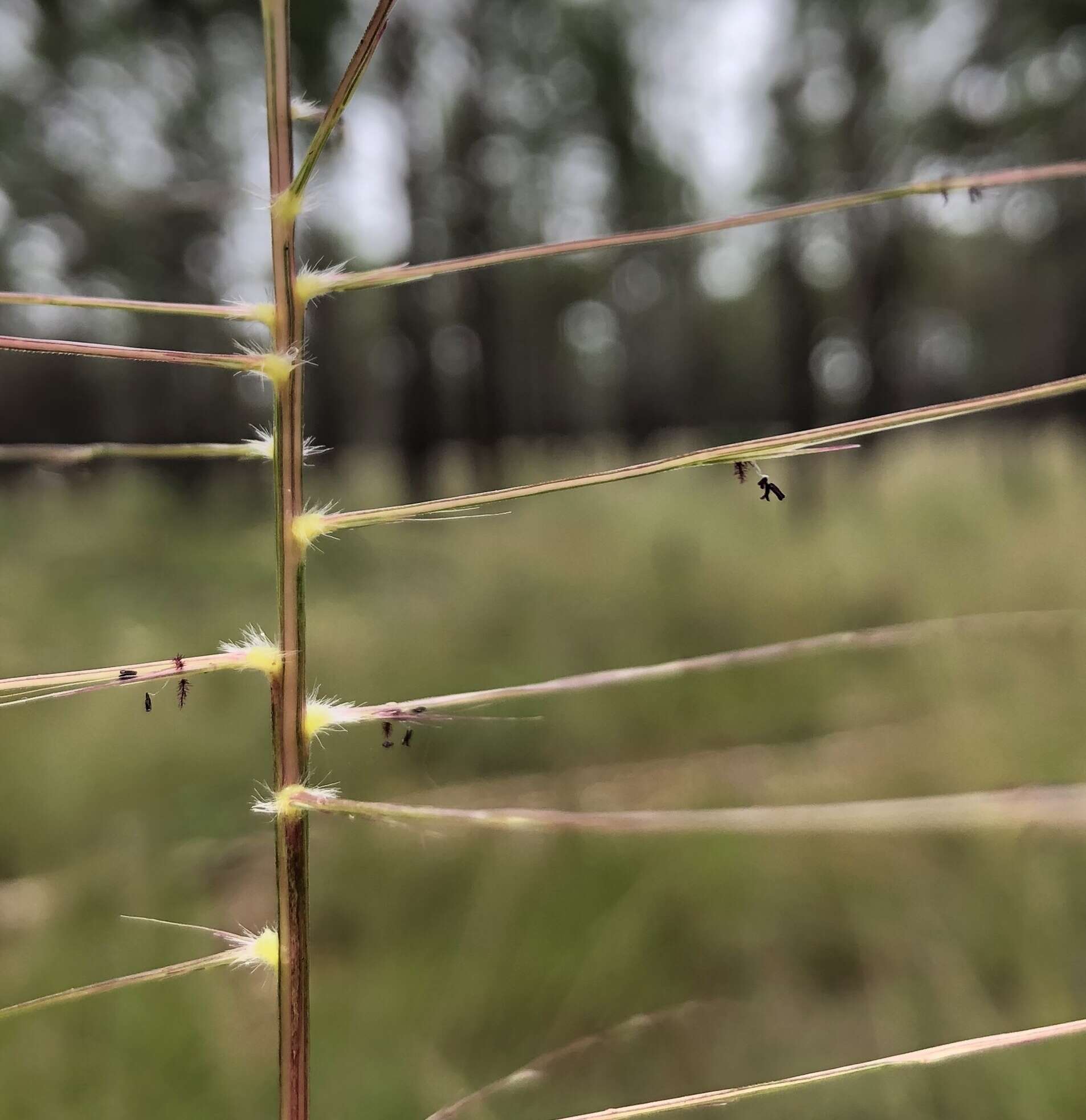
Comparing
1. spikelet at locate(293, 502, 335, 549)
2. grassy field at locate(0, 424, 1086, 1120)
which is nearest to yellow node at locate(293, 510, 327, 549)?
spikelet at locate(293, 502, 335, 549)

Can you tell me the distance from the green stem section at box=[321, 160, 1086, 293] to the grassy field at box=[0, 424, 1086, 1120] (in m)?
0.25

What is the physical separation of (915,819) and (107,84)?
9.92 feet

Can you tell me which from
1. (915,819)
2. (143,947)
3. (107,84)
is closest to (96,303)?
(915,819)

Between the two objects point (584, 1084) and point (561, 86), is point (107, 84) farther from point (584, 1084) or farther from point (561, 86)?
point (584, 1084)

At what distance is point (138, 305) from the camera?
0.16 m

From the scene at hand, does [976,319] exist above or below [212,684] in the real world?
above

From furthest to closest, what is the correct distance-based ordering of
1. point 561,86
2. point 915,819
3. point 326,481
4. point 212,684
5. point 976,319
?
point 976,319 < point 326,481 < point 561,86 < point 212,684 < point 915,819

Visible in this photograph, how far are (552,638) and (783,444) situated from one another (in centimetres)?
123

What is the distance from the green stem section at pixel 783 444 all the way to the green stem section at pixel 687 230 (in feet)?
0.15

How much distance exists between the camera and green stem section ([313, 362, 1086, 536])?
14cm

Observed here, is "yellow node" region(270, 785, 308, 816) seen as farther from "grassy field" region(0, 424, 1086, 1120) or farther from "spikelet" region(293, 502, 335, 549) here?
"grassy field" region(0, 424, 1086, 1120)

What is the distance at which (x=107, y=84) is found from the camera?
234 centimetres

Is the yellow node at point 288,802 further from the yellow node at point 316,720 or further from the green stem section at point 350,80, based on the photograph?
the green stem section at point 350,80

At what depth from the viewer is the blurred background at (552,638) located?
563 mm
